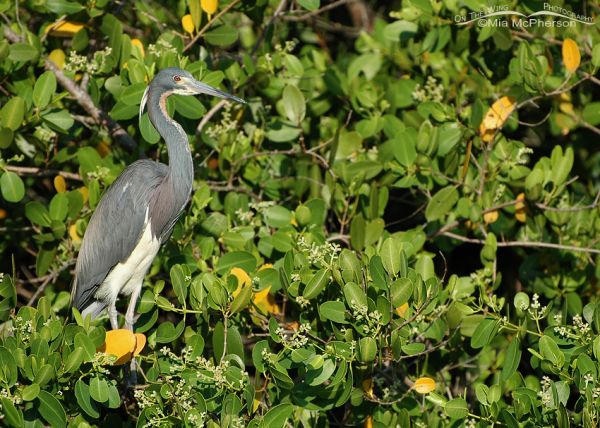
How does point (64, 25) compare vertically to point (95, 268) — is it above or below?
above

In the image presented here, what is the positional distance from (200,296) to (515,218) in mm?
1913

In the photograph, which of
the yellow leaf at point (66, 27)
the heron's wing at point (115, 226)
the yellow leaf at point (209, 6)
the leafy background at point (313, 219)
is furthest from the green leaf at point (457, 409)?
the yellow leaf at point (66, 27)

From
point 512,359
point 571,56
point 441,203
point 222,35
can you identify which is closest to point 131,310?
point 222,35

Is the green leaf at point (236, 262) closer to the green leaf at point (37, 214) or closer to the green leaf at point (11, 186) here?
the green leaf at point (37, 214)

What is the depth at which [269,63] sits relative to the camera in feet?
15.5

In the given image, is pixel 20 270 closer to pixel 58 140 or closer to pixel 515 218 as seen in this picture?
pixel 58 140

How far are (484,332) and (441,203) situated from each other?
0.93 meters

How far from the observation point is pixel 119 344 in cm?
353

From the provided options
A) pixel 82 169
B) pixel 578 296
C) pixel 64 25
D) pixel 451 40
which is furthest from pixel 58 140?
pixel 578 296

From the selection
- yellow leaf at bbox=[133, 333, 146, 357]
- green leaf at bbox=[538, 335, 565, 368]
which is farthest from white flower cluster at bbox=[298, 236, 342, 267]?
green leaf at bbox=[538, 335, 565, 368]

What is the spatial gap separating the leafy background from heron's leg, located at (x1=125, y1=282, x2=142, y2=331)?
0.09 metres

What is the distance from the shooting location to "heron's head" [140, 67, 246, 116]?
13.7ft

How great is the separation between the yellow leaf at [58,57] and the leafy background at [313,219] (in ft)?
0.04

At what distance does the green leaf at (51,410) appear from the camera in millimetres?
3172
